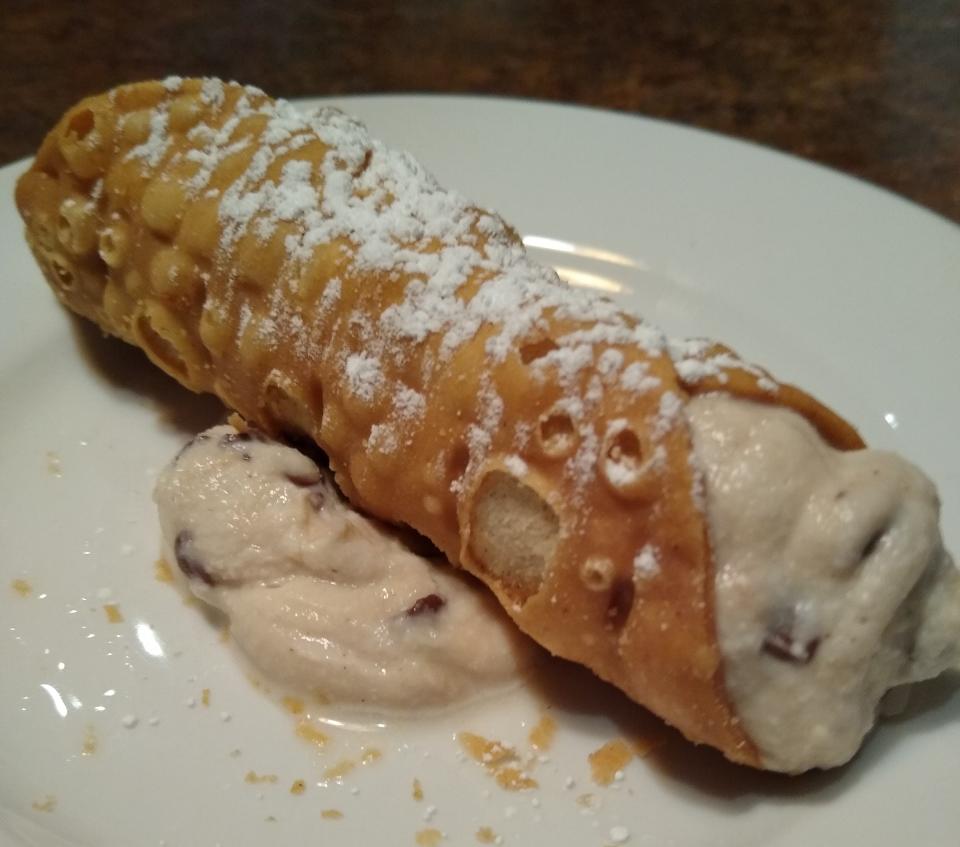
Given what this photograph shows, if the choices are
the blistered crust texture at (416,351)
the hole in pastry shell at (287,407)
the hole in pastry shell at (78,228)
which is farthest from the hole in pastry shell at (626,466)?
the hole in pastry shell at (78,228)

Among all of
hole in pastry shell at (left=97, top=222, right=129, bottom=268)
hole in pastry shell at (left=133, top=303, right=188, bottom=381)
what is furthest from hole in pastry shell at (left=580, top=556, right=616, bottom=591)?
hole in pastry shell at (left=97, top=222, right=129, bottom=268)

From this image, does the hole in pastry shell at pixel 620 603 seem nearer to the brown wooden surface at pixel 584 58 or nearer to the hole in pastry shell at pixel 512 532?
the hole in pastry shell at pixel 512 532

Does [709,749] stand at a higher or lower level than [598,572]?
lower

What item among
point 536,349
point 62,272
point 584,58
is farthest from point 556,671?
point 584,58

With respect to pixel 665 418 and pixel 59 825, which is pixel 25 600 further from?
pixel 665 418

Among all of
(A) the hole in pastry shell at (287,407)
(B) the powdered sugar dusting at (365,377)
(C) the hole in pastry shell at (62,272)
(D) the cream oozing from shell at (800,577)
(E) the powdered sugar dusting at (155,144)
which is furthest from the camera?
(C) the hole in pastry shell at (62,272)

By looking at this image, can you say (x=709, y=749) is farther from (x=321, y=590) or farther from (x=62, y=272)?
(x=62, y=272)
